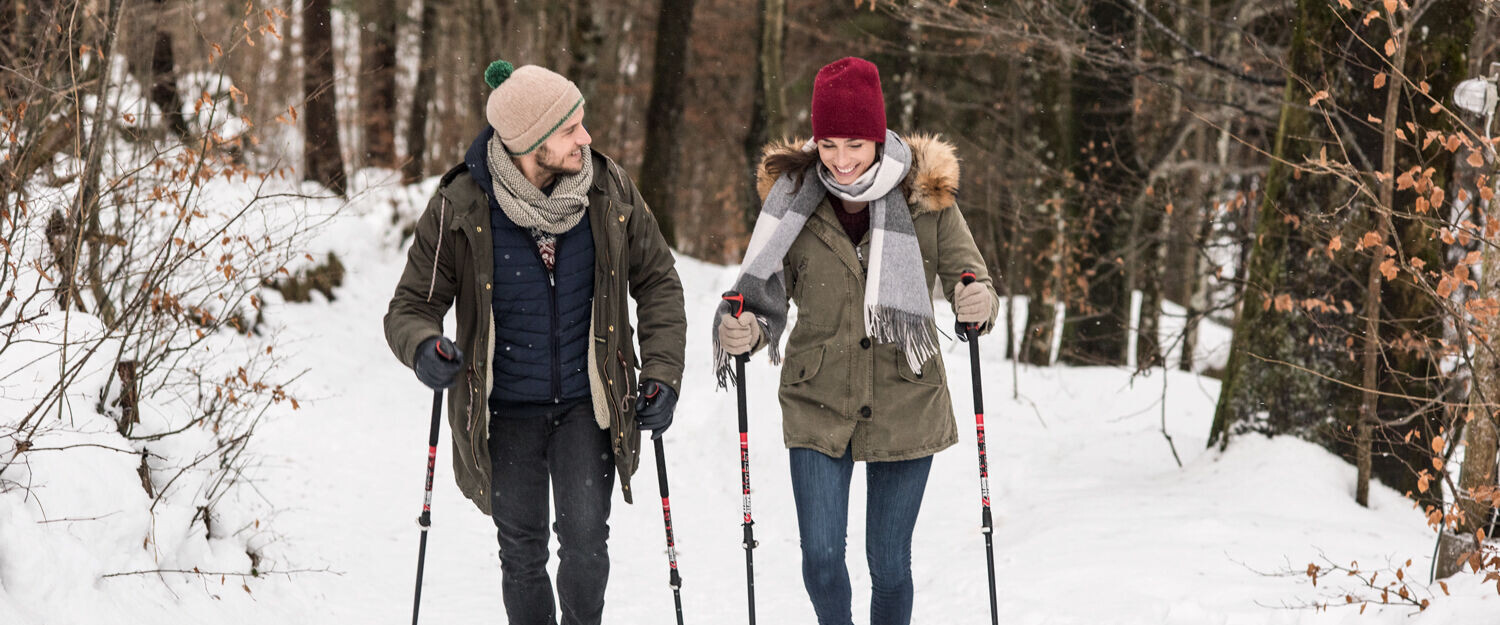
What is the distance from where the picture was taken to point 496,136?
4.14 meters

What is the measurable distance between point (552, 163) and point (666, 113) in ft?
39.3

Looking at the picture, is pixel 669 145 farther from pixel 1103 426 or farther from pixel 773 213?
pixel 773 213

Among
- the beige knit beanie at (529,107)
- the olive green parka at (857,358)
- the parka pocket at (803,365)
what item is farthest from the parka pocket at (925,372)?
the beige knit beanie at (529,107)

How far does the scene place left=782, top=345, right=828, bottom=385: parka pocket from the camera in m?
4.12

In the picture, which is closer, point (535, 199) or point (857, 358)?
point (535, 199)

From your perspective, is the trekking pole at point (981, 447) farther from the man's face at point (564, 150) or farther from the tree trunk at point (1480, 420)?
the tree trunk at point (1480, 420)

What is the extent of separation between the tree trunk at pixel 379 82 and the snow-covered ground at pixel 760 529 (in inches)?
313

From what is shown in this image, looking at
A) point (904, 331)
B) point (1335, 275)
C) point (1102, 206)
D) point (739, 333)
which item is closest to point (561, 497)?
point (739, 333)

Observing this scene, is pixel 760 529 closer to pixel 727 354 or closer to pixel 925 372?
pixel 727 354

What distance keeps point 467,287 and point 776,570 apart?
3364mm

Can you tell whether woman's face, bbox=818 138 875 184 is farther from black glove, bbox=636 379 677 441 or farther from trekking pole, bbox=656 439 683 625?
trekking pole, bbox=656 439 683 625

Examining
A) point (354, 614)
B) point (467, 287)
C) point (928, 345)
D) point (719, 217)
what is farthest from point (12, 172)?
point (719, 217)

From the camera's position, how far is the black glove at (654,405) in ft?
13.4

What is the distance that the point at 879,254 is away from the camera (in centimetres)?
408
